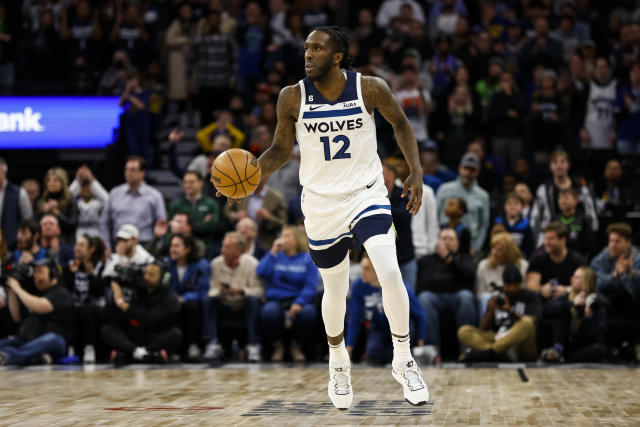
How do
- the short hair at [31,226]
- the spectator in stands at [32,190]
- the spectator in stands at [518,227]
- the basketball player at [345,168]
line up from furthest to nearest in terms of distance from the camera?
the spectator in stands at [32,190] < the spectator in stands at [518,227] < the short hair at [31,226] < the basketball player at [345,168]

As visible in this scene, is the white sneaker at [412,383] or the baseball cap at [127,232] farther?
the baseball cap at [127,232]

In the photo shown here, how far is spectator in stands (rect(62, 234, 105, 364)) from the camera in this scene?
10.4 meters

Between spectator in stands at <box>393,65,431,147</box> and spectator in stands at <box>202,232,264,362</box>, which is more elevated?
spectator in stands at <box>393,65,431,147</box>

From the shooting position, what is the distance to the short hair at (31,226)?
34.7ft

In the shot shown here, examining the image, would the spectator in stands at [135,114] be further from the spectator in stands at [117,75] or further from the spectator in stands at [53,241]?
the spectator in stands at [53,241]

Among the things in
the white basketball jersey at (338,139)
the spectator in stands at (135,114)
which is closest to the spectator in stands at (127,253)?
the spectator in stands at (135,114)

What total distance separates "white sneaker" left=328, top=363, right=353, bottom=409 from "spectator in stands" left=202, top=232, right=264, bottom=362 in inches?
161

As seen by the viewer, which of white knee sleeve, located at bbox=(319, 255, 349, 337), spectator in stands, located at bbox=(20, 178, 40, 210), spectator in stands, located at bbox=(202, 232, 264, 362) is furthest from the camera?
spectator in stands, located at bbox=(20, 178, 40, 210)

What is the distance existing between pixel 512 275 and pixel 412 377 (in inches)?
161

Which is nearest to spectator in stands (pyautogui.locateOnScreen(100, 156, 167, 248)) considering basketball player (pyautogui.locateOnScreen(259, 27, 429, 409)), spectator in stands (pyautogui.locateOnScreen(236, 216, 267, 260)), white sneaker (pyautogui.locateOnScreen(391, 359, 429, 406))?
spectator in stands (pyautogui.locateOnScreen(236, 216, 267, 260))

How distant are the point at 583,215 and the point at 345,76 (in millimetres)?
5739

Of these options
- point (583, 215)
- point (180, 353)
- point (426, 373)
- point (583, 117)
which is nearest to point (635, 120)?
point (583, 117)

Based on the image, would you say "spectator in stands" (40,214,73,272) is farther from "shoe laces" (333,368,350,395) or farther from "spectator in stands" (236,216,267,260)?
"shoe laces" (333,368,350,395)

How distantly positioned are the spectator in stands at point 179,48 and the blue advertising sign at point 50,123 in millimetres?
2212
